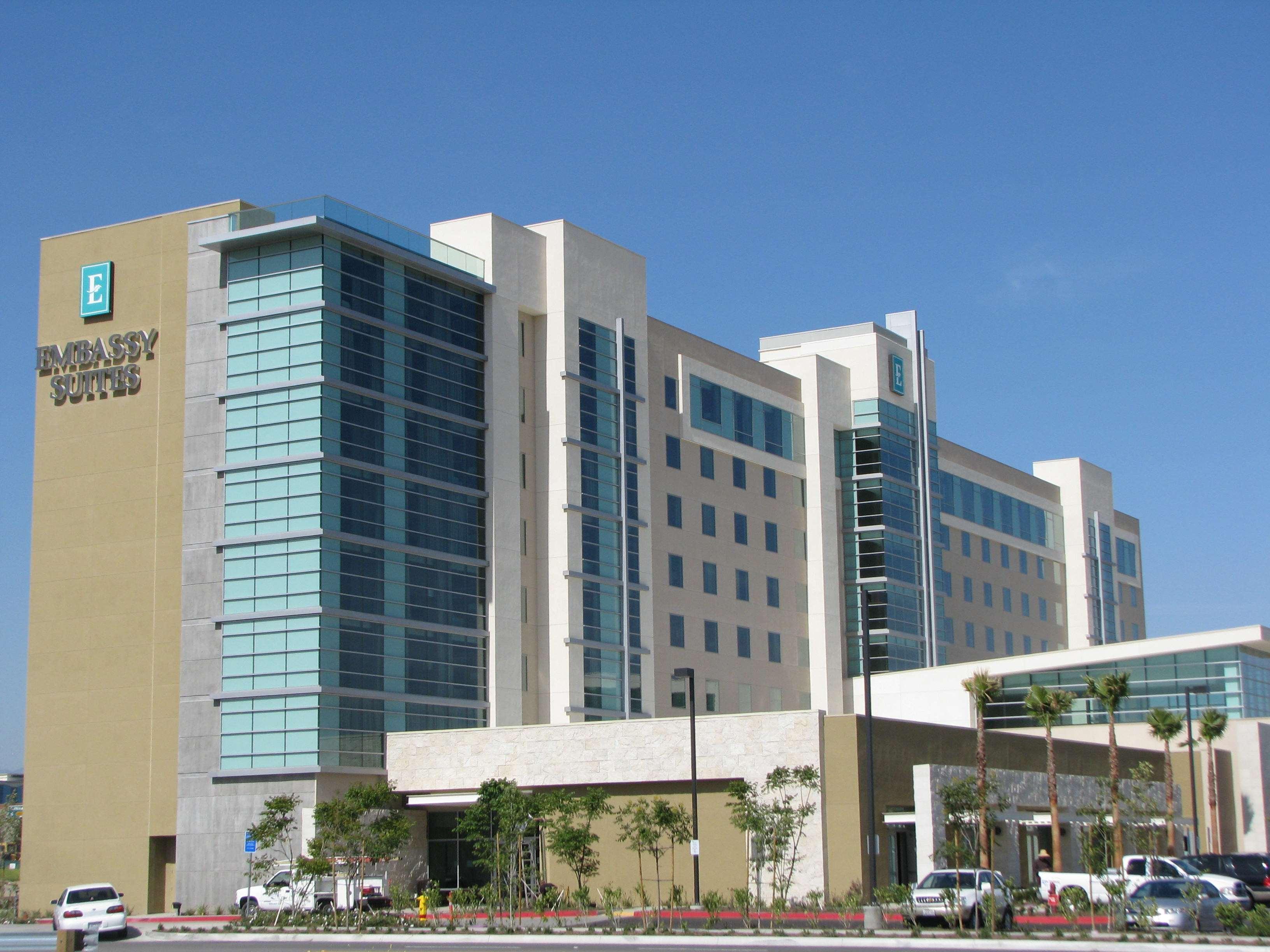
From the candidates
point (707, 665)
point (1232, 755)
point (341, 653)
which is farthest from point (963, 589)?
point (341, 653)

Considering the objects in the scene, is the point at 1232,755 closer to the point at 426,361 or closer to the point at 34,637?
the point at 426,361

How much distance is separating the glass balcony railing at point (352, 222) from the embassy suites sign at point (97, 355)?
6.33 meters

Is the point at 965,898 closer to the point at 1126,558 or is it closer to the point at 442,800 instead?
the point at 442,800

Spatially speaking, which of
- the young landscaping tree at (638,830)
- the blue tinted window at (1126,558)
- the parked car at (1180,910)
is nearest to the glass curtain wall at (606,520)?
the young landscaping tree at (638,830)

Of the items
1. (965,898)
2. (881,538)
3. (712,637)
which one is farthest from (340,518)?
(881,538)

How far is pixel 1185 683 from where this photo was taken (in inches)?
3061

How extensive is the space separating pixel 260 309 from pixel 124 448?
8418 mm

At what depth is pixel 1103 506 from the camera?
11338 cm

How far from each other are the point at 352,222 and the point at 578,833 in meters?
25.2

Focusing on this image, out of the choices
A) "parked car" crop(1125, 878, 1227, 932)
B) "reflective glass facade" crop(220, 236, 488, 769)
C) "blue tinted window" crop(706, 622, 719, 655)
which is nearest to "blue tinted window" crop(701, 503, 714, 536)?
"blue tinted window" crop(706, 622, 719, 655)

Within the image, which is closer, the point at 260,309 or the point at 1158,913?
the point at 1158,913

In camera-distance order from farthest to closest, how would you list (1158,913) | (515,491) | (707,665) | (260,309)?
1. (707,665)
2. (515,491)
3. (260,309)
4. (1158,913)

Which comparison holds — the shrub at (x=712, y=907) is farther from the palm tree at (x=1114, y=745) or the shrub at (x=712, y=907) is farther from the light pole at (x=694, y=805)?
the palm tree at (x=1114, y=745)

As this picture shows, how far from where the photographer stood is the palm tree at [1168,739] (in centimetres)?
6331
